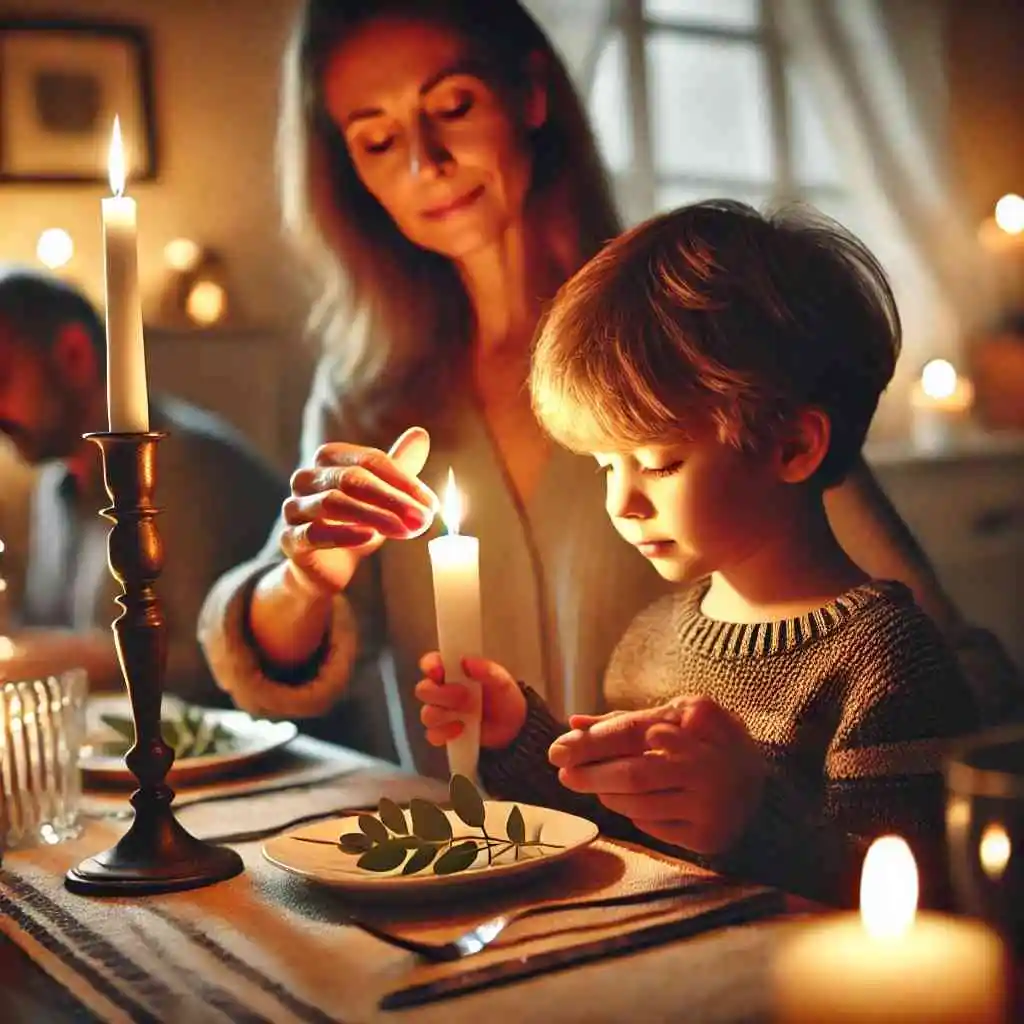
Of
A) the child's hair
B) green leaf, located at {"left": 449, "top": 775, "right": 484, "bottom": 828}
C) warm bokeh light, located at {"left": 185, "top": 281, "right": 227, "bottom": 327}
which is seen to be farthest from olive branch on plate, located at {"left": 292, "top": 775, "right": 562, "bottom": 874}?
warm bokeh light, located at {"left": 185, "top": 281, "right": 227, "bottom": 327}

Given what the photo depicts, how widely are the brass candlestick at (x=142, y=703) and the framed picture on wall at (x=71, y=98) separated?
2.52ft

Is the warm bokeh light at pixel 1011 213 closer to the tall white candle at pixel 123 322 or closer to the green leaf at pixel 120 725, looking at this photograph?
the tall white candle at pixel 123 322

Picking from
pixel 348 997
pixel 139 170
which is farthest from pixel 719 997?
pixel 139 170

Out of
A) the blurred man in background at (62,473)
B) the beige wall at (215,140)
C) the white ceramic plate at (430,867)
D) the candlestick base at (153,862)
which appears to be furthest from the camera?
the blurred man in background at (62,473)

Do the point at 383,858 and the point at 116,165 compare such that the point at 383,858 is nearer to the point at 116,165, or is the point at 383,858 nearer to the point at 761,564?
the point at 761,564

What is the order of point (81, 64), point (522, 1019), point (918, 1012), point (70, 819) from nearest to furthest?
point (918, 1012), point (522, 1019), point (70, 819), point (81, 64)

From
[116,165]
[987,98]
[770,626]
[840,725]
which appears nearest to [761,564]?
[770,626]

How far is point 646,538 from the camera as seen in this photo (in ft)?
4.16

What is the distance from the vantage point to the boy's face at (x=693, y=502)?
1183mm

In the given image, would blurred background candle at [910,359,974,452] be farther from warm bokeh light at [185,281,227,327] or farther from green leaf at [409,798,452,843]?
warm bokeh light at [185,281,227,327]

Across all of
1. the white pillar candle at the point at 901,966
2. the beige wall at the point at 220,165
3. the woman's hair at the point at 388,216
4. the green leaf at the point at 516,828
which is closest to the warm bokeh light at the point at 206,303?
the beige wall at the point at 220,165

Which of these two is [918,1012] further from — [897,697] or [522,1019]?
[897,697]

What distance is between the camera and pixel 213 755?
1554 millimetres

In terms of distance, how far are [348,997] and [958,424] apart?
1.94ft
